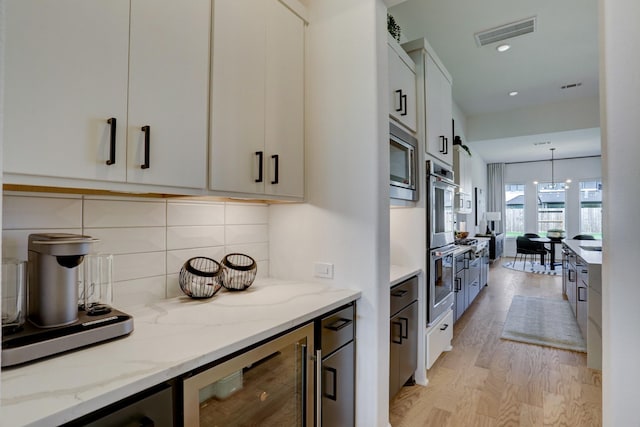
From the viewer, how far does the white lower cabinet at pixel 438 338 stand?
252 cm

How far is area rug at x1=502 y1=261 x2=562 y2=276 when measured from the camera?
697 cm

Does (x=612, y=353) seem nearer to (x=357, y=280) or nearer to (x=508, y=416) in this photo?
(x=357, y=280)

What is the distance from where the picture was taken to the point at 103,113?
1019 mm

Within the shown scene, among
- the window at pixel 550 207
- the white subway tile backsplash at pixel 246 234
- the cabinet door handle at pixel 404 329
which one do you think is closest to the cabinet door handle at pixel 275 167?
the white subway tile backsplash at pixel 246 234

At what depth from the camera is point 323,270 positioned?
71.7 inches

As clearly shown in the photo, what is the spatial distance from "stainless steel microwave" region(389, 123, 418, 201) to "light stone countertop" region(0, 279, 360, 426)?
0.92m

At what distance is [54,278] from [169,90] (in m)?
0.73

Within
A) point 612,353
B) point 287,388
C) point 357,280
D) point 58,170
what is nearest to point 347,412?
point 287,388

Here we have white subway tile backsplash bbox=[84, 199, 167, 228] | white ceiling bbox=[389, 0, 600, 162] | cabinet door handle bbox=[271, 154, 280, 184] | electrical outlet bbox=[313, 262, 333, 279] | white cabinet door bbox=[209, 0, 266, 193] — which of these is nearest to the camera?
white subway tile backsplash bbox=[84, 199, 167, 228]

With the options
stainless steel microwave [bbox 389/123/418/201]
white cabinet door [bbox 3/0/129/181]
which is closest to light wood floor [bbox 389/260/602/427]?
stainless steel microwave [bbox 389/123/418/201]

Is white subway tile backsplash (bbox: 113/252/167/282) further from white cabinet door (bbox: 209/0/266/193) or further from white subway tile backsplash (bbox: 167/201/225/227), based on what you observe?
white cabinet door (bbox: 209/0/266/193)

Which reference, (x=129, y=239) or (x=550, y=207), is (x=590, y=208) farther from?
(x=129, y=239)

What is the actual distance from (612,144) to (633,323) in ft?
2.05

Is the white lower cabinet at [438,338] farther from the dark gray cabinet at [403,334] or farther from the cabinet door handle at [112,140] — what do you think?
the cabinet door handle at [112,140]
